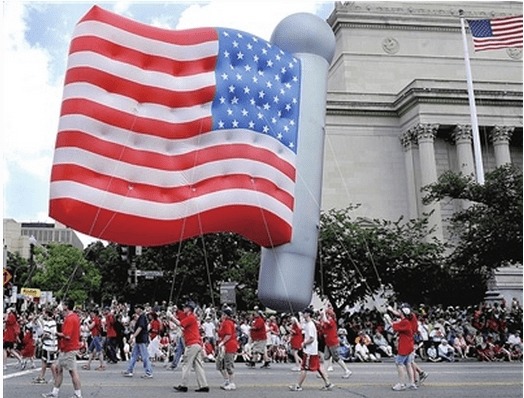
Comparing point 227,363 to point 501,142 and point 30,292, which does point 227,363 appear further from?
point 30,292

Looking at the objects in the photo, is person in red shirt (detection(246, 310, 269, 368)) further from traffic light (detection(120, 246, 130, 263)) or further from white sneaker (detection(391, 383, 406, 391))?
white sneaker (detection(391, 383, 406, 391))

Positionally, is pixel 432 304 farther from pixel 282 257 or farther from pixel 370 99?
pixel 282 257

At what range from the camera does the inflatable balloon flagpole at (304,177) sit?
9375 millimetres

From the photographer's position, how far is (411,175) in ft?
154

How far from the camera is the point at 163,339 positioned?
953 inches

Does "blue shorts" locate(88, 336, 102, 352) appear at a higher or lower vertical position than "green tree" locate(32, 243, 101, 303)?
lower

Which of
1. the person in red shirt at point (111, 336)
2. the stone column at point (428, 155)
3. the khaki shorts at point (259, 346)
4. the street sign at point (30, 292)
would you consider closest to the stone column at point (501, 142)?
the stone column at point (428, 155)

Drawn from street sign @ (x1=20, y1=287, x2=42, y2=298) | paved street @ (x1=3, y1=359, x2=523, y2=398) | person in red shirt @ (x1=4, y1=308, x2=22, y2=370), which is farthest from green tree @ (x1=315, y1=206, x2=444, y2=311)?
street sign @ (x1=20, y1=287, x2=42, y2=298)

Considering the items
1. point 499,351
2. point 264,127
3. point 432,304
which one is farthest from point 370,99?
point 264,127

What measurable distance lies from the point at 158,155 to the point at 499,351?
1958 centimetres

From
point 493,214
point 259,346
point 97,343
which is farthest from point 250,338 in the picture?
point 493,214

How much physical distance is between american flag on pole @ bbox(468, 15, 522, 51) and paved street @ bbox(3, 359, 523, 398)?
51.0ft

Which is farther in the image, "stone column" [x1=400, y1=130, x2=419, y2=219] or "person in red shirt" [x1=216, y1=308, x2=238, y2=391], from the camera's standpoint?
"stone column" [x1=400, y1=130, x2=419, y2=219]

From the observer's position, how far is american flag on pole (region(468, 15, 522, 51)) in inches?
1142
